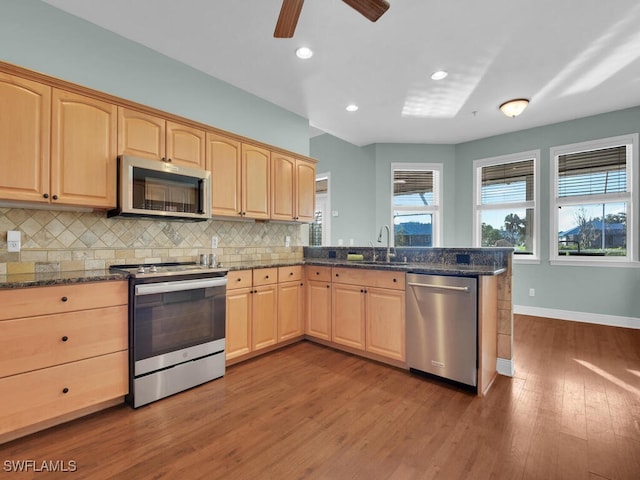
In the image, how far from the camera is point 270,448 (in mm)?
1737

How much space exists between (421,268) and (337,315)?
108 cm

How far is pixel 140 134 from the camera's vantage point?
2.48m

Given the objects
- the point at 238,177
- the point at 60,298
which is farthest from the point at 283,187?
the point at 60,298

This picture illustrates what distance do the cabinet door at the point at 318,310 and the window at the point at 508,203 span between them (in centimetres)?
342

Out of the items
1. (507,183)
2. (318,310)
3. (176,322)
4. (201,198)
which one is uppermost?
(507,183)

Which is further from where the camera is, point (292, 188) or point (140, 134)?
point (292, 188)

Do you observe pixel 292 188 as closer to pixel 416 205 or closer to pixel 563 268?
pixel 416 205

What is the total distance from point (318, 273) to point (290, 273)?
1.02 feet

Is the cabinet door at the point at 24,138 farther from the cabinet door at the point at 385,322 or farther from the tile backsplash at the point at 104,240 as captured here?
the cabinet door at the point at 385,322

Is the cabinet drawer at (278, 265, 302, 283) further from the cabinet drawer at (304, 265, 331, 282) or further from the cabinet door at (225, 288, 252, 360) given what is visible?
the cabinet door at (225, 288, 252, 360)

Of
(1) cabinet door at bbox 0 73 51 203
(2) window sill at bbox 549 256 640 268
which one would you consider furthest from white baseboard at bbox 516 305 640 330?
(1) cabinet door at bbox 0 73 51 203

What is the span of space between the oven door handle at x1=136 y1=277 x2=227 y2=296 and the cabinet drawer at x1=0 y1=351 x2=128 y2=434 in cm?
45

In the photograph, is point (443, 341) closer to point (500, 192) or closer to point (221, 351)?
point (221, 351)

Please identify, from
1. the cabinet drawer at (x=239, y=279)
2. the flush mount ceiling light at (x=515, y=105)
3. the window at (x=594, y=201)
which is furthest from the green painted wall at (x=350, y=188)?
the cabinet drawer at (x=239, y=279)
